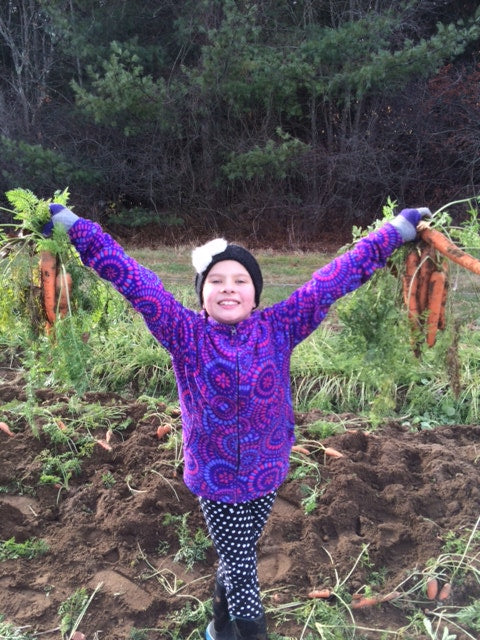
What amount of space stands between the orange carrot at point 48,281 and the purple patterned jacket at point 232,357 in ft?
0.74

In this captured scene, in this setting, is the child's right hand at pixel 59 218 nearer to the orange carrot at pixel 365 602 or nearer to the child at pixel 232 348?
the child at pixel 232 348

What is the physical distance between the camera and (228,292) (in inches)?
88.7

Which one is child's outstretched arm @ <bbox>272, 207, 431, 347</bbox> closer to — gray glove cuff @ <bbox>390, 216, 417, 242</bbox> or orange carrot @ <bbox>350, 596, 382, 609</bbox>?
gray glove cuff @ <bbox>390, 216, 417, 242</bbox>

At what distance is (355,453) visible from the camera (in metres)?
3.85

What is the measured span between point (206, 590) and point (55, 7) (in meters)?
11.9

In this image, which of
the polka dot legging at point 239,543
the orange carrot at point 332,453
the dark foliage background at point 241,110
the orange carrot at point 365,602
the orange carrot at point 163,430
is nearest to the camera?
the polka dot legging at point 239,543

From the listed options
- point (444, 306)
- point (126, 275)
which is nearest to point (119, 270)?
point (126, 275)

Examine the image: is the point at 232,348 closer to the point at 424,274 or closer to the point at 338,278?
the point at 338,278

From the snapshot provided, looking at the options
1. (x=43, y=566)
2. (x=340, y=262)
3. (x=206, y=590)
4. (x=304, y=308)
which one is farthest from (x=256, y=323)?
(x=43, y=566)

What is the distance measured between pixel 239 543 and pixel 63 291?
126 centimetres

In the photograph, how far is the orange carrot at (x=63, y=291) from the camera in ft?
8.25

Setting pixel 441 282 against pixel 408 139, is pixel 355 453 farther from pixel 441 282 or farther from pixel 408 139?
pixel 408 139

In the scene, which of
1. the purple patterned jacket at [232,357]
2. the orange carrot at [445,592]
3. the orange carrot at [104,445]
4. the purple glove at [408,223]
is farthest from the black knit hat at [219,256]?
the orange carrot at [104,445]

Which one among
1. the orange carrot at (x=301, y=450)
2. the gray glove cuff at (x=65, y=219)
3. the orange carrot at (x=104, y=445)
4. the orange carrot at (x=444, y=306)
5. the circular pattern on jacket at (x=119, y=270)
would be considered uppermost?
the gray glove cuff at (x=65, y=219)
